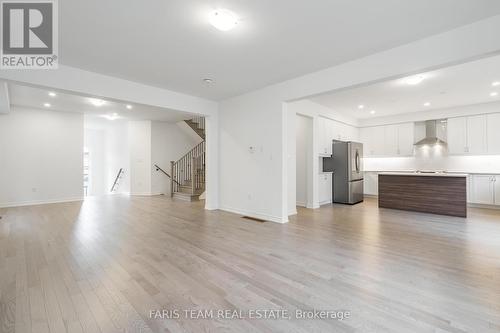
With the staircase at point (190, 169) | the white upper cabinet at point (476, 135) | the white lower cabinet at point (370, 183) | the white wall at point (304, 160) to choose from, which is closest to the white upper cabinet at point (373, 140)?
the white lower cabinet at point (370, 183)

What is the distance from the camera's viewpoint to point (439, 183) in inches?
213

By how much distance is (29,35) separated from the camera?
2904 millimetres

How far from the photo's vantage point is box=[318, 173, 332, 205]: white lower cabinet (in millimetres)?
6713

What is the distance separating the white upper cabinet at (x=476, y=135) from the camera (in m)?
6.35

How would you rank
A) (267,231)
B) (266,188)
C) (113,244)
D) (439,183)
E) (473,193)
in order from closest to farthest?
(113,244) → (267,231) → (266,188) → (439,183) → (473,193)

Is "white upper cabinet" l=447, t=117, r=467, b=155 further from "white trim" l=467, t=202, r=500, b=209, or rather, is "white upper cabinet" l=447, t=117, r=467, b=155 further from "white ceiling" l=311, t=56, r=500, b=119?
"white trim" l=467, t=202, r=500, b=209

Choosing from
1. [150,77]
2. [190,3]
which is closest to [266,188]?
[150,77]

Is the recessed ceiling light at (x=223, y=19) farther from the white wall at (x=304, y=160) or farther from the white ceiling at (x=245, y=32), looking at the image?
the white wall at (x=304, y=160)

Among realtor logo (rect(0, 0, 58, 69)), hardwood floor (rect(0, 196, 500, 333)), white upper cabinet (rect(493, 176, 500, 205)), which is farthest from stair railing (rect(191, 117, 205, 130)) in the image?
white upper cabinet (rect(493, 176, 500, 205))

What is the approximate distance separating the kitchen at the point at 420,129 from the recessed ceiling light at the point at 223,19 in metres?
3.09

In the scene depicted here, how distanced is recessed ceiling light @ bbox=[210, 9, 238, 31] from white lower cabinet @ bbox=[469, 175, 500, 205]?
25.8ft

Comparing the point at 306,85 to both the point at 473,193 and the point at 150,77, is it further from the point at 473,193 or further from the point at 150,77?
the point at 473,193

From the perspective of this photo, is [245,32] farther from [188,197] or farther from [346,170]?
[188,197]

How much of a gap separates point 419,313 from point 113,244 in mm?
3805
